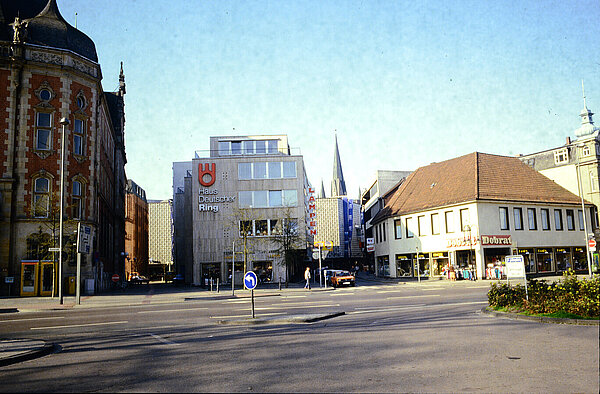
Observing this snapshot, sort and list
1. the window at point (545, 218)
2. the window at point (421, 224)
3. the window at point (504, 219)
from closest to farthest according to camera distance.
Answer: the window at point (504, 219)
the window at point (545, 218)
the window at point (421, 224)

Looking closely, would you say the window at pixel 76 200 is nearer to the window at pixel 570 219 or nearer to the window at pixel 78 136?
the window at pixel 78 136

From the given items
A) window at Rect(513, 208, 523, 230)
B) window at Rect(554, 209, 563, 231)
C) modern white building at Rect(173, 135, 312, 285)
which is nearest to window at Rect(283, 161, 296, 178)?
modern white building at Rect(173, 135, 312, 285)

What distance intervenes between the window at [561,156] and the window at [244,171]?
36.8m

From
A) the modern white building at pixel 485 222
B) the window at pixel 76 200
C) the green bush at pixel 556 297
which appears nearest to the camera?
the green bush at pixel 556 297

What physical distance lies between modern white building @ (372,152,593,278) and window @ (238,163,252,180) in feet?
52.6

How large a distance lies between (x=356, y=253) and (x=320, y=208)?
34.8 metres

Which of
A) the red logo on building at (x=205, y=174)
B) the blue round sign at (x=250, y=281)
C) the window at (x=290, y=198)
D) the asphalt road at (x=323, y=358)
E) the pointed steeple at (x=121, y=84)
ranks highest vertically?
the pointed steeple at (x=121, y=84)

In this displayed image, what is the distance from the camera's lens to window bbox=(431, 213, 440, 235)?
47.8 m

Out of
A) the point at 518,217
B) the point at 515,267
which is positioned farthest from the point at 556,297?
the point at 518,217

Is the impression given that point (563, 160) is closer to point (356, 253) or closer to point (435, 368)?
point (435, 368)

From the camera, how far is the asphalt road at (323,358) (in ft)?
23.4

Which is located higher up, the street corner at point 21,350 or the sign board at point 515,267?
the sign board at point 515,267

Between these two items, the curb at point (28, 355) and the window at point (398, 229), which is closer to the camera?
the curb at point (28, 355)

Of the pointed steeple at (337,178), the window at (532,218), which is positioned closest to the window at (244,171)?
the window at (532,218)
